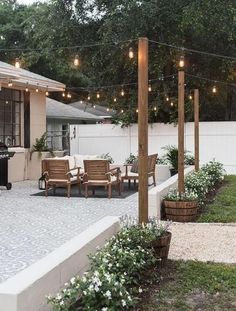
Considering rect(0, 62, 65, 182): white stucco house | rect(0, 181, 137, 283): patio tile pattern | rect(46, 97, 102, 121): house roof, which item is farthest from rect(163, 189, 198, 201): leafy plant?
rect(46, 97, 102, 121): house roof

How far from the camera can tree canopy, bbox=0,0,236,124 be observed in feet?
48.6

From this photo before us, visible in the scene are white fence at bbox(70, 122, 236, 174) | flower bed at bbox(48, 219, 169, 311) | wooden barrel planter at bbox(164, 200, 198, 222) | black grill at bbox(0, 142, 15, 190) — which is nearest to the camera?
flower bed at bbox(48, 219, 169, 311)

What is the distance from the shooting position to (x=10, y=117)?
1388 centimetres

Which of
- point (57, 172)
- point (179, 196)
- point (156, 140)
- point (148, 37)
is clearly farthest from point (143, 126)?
point (156, 140)

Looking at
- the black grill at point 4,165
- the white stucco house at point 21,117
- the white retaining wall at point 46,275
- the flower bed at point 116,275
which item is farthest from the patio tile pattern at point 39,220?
the white stucco house at point 21,117

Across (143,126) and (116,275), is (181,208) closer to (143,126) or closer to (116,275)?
(143,126)

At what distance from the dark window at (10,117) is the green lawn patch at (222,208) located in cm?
621

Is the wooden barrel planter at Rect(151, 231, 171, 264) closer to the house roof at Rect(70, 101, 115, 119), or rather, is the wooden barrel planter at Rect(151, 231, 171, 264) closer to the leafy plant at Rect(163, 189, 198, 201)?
the leafy plant at Rect(163, 189, 198, 201)

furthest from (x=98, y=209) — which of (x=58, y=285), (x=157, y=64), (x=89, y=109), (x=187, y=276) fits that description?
(x=89, y=109)

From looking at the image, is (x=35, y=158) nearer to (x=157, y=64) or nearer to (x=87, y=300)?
(x=157, y=64)

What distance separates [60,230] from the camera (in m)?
7.17

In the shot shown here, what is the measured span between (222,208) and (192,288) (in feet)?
16.1

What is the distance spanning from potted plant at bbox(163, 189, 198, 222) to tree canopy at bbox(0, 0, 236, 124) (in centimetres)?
758

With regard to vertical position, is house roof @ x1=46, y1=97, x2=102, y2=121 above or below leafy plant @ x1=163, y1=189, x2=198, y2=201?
above
